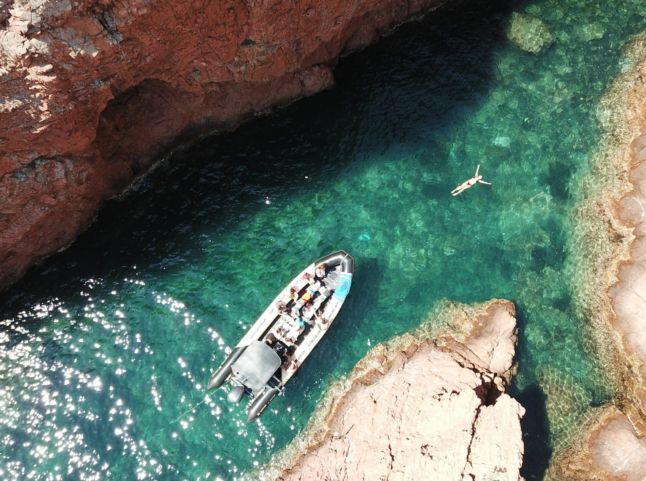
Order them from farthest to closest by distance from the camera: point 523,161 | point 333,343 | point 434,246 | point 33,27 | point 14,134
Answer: point 523,161 < point 434,246 < point 333,343 < point 14,134 < point 33,27

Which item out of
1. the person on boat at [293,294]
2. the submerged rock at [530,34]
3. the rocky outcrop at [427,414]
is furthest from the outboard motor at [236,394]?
the submerged rock at [530,34]

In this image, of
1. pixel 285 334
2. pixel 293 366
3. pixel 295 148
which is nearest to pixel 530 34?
pixel 295 148

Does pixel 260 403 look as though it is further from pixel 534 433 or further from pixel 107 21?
pixel 107 21

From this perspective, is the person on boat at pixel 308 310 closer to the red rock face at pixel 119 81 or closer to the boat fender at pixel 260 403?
the boat fender at pixel 260 403

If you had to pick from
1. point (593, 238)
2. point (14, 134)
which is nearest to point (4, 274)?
point (14, 134)

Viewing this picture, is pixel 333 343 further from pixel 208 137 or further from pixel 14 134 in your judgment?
pixel 14 134

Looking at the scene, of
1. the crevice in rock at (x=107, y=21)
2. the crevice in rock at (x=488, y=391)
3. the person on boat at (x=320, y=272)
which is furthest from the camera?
the person on boat at (x=320, y=272)
